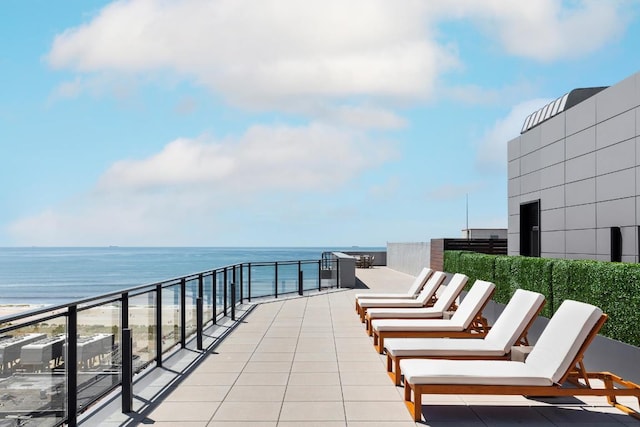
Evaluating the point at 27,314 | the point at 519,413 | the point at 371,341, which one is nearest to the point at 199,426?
the point at 27,314

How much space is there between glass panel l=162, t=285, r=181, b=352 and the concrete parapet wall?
18.2 metres

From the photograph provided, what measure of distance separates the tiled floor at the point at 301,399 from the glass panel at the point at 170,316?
1.04 ft

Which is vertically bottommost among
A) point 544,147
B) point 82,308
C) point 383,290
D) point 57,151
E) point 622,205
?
point 383,290

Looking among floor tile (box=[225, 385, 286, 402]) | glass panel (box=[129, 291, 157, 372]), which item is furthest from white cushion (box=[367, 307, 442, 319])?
glass panel (box=[129, 291, 157, 372])

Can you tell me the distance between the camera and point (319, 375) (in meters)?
7.21

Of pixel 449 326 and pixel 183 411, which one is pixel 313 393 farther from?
pixel 449 326

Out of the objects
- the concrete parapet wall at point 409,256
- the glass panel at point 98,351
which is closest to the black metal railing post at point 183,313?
the glass panel at point 98,351

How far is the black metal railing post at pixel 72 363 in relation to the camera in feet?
16.3

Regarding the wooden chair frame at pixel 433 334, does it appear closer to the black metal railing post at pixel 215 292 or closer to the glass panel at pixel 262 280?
the black metal railing post at pixel 215 292

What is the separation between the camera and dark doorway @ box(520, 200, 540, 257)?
16.6m

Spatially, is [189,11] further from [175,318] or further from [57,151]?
[57,151]

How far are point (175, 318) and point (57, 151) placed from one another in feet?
184

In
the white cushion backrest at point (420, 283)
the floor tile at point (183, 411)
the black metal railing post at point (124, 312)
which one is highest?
the black metal railing post at point (124, 312)

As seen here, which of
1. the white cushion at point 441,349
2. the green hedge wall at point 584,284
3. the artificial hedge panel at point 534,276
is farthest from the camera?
the artificial hedge panel at point 534,276
